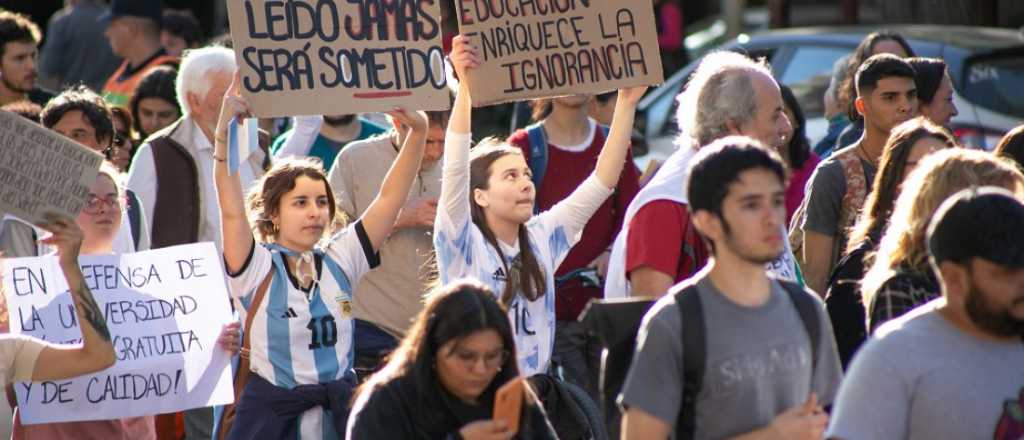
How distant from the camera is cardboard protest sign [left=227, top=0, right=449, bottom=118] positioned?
19.9 ft

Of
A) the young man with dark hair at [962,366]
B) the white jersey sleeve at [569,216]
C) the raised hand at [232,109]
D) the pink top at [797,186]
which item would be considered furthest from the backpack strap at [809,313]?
the pink top at [797,186]

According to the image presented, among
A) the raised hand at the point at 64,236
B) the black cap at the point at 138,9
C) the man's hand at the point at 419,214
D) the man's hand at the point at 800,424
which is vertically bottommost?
the man's hand at the point at 800,424

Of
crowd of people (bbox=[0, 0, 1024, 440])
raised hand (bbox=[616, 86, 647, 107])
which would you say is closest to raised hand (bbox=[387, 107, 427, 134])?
crowd of people (bbox=[0, 0, 1024, 440])

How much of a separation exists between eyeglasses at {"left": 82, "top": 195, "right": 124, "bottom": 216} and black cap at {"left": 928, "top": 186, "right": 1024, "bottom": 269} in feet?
11.6

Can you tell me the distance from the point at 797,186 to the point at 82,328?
3.73 meters

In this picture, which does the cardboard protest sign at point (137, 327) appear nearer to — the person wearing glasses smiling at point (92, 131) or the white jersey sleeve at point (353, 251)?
the person wearing glasses smiling at point (92, 131)

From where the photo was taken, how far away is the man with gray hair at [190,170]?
7676mm

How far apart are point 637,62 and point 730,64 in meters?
0.73

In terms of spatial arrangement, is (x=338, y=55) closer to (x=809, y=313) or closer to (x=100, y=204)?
(x=100, y=204)

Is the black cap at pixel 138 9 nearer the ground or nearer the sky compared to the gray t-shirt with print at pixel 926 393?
nearer the sky

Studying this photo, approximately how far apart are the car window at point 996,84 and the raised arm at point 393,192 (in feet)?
14.5

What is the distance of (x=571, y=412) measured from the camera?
583cm

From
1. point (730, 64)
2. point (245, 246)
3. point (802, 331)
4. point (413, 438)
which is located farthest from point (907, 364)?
point (245, 246)

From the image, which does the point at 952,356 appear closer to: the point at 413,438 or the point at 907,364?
the point at 907,364
